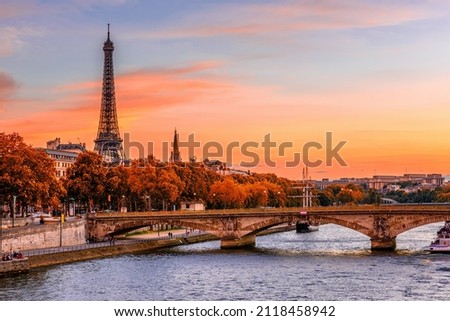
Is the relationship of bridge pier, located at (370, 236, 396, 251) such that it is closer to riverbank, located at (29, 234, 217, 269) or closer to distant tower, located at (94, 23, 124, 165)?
riverbank, located at (29, 234, 217, 269)

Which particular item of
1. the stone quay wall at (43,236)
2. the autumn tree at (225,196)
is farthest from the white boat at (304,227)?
the stone quay wall at (43,236)

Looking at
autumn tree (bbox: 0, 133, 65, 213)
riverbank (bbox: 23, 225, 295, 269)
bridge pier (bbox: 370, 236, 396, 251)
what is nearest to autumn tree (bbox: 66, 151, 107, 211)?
riverbank (bbox: 23, 225, 295, 269)

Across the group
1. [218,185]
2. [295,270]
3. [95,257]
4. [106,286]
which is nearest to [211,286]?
[106,286]

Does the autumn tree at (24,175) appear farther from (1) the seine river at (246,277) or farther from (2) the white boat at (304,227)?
(2) the white boat at (304,227)

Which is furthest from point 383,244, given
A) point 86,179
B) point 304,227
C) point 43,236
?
point 304,227
